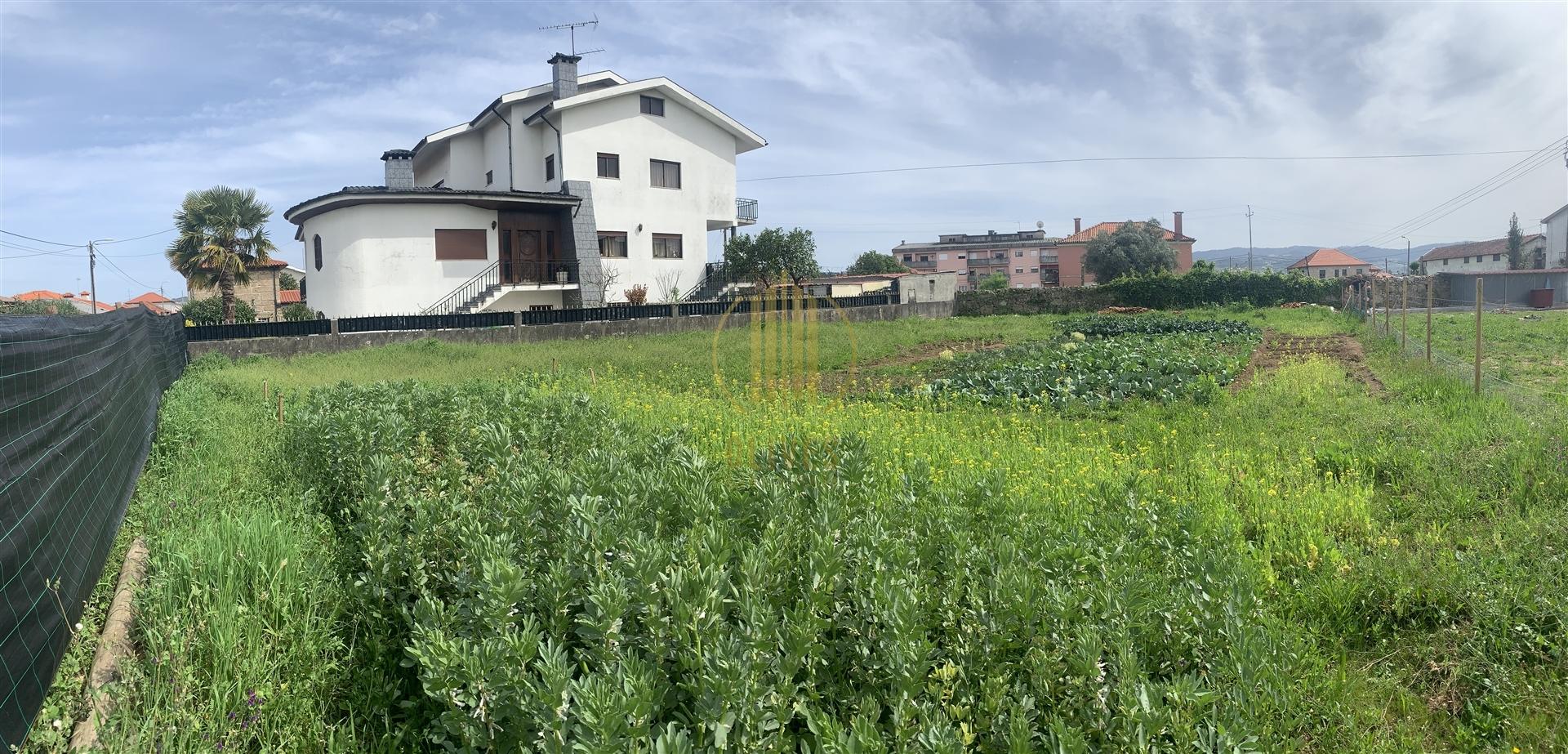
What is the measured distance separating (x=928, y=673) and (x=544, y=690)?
150cm

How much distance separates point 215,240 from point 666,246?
1568cm

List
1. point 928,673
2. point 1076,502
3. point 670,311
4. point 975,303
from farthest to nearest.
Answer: point 975,303 < point 670,311 < point 1076,502 < point 928,673

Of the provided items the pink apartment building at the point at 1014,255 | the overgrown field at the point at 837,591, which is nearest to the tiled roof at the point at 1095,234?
the pink apartment building at the point at 1014,255

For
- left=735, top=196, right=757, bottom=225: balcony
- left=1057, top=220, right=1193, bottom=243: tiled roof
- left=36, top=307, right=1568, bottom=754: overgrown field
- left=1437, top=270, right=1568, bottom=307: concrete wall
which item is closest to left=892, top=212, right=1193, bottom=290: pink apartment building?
left=1057, top=220, right=1193, bottom=243: tiled roof

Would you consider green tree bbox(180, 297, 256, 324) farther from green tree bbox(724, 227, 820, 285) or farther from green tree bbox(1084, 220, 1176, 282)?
green tree bbox(1084, 220, 1176, 282)

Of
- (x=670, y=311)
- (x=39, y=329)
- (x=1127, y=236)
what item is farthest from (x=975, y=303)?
(x=39, y=329)

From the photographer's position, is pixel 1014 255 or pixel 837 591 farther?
pixel 1014 255

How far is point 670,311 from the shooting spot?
26.7 m

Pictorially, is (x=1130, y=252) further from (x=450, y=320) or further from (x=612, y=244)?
(x=450, y=320)

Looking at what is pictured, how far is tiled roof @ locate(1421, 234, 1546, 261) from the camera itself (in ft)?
262

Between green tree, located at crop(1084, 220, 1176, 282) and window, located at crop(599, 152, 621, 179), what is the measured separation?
37616 mm

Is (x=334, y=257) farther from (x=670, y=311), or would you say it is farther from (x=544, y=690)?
(x=544, y=690)

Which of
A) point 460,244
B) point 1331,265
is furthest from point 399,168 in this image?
point 1331,265

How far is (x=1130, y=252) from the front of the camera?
58312 millimetres
